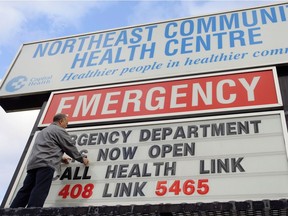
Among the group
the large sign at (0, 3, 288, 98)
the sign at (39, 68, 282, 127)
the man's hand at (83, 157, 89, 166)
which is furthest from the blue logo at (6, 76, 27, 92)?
the man's hand at (83, 157, 89, 166)

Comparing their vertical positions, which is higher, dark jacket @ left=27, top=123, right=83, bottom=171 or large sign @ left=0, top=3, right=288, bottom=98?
large sign @ left=0, top=3, right=288, bottom=98

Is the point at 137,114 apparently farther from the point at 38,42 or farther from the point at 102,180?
the point at 38,42

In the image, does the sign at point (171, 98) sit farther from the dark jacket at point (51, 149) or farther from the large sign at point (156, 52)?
the dark jacket at point (51, 149)

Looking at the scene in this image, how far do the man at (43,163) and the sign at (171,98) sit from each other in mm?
958

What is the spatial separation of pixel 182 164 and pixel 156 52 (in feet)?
9.07

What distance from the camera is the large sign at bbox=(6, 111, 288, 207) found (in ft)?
14.5

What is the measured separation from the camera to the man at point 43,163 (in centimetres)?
464

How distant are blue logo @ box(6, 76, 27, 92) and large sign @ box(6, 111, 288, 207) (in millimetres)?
2320

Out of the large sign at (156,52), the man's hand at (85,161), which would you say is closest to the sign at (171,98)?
the large sign at (156,52)

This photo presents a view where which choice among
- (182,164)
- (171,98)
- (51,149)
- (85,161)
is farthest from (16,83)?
(182,164)

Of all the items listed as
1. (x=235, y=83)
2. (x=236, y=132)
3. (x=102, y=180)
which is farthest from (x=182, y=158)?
(x=235, y=83)

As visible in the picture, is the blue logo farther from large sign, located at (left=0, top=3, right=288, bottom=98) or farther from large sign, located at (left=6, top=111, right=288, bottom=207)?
large sign, located at (left=6, top=111, right=288, bottom=207)

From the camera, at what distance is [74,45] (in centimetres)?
775

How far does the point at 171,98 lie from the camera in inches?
231
